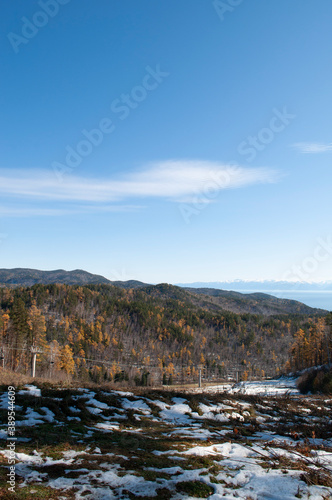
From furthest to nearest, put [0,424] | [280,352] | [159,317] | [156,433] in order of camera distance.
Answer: [159,317]
[280,352]
[156,433]
[0,424]

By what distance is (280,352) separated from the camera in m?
176

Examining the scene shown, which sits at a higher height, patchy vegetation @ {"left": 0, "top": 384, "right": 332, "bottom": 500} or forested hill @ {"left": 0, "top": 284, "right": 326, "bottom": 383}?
patchy vegetation @ {"left": 0, "top": 384, "right": 332, "bottom": 500}

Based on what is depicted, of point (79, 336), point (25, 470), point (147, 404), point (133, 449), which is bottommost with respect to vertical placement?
point (79, 336)

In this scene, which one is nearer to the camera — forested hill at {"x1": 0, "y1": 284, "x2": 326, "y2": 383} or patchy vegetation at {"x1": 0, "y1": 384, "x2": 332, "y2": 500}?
patchy vegetation at {"x1": 0, "y1": 384, "x2": 332, "y2": 500}

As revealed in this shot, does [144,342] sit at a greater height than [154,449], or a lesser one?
lesser

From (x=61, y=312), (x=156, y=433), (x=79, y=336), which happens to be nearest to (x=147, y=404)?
(x=156, y=433)

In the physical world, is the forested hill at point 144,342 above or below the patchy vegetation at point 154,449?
below

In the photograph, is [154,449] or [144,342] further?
[144,342]

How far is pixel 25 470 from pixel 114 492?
1.72m

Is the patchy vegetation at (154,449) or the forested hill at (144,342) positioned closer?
the patchy vegetation at (154,449)

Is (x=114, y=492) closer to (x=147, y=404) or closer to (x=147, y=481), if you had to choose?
(x=147, y=481)

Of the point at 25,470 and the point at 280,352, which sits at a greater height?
the point at 25,470

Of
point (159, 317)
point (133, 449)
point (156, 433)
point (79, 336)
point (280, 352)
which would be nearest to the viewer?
point (133, 449)

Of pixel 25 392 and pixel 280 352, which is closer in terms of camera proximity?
pixel 25 392
